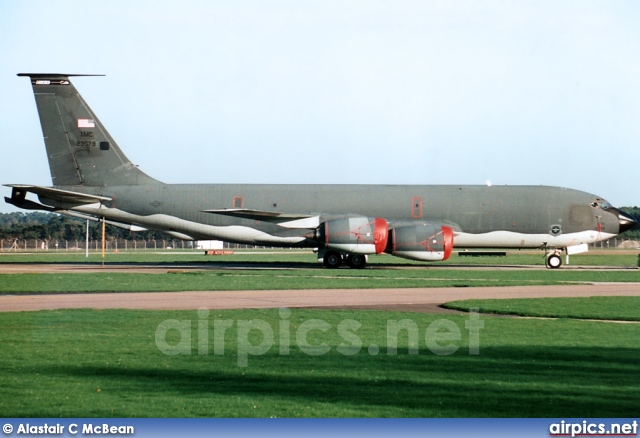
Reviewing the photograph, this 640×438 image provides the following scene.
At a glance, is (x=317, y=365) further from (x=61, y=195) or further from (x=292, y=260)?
(x=292, y=260)

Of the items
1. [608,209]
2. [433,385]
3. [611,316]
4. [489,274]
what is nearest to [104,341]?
[433,385]

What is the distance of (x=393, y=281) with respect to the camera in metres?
35.6

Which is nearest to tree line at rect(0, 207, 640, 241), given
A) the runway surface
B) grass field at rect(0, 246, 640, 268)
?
grass field at rect(0, 246, 640, 268)

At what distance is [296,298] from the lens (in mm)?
26922

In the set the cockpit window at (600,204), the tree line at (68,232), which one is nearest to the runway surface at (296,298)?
the cockpit window at (600,204)

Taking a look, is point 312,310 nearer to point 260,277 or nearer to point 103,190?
point 260,277

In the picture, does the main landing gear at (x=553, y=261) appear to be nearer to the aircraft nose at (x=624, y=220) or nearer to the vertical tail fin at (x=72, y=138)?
the aircraft nose at (x=624, y=220)

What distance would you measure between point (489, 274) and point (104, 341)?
91.9ft

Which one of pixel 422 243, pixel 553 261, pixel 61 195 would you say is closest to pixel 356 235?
pixel 422 243

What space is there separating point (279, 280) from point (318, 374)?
74.8 ft

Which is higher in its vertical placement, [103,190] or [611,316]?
[103,190]

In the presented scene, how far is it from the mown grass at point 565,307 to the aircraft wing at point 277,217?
21366 mm

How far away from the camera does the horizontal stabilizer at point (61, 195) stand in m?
45.0

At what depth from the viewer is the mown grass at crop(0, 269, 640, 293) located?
31.7 meters
